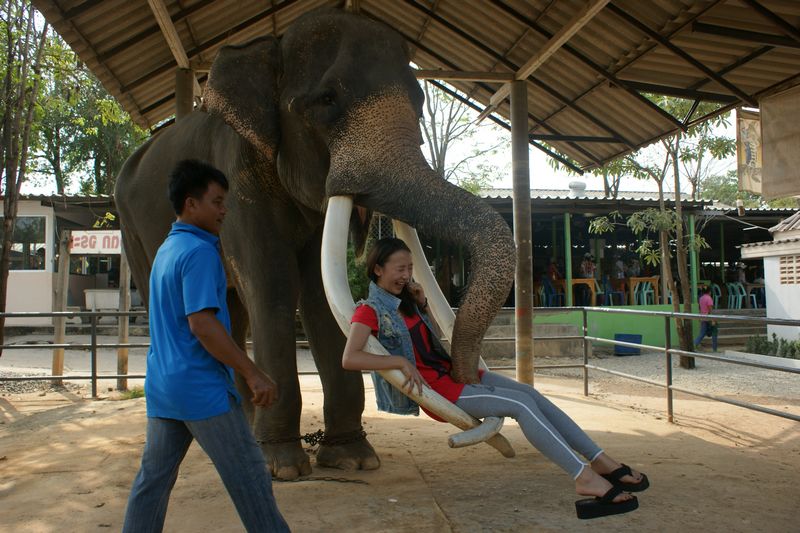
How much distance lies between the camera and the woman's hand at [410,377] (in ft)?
9.59

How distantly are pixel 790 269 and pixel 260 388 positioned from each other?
49.6ft

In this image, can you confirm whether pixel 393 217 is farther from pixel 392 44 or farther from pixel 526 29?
pixel 526 29

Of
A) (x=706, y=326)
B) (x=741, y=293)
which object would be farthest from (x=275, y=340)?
(x=741, y=293)

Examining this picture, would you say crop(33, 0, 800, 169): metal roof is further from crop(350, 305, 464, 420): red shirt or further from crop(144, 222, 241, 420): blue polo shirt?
crop(144, 222, 241, 420): blue polo shirt

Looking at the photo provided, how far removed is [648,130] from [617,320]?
883cm

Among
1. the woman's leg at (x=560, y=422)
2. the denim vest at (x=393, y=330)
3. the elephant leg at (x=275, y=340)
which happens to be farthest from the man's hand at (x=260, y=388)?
the elephant leg at (x=275, y=340)

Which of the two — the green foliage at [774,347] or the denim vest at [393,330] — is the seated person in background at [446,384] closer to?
the denim vest at [393,330]

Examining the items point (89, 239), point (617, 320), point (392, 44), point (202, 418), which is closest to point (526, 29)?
point (392, 44)

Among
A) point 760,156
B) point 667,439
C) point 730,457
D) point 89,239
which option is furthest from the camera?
point 89,239

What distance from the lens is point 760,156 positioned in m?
6.02

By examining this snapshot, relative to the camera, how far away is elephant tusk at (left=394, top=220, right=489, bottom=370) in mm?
3508

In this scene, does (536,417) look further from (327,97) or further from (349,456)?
(327,97)

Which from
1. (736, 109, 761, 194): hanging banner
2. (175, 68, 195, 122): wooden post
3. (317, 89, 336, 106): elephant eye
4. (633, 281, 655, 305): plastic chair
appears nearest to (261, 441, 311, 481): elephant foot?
(317, 89, 336, 106): elephant eye

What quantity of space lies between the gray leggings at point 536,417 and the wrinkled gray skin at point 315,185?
114mm
